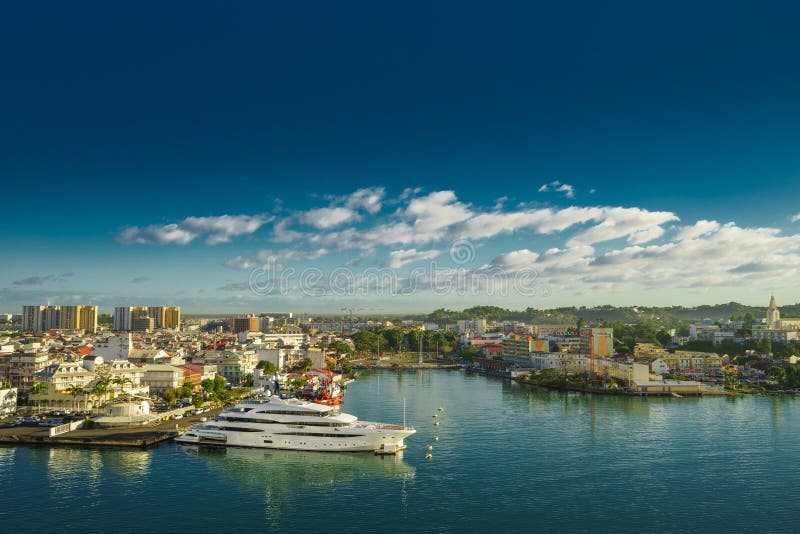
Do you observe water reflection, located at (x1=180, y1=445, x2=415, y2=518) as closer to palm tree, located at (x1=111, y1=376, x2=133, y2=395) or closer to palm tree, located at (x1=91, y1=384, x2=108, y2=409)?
palm tree, located at (x1=91, y1=384, x2=108, y2=409)

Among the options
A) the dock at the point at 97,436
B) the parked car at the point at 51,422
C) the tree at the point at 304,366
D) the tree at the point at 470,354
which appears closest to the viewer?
the dock at the point at 97,436

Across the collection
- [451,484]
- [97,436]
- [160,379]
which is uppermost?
[160,379]

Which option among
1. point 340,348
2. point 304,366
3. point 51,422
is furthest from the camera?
point 340,348

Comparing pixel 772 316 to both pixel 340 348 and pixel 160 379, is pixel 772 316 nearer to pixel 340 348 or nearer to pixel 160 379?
pixel 340 348

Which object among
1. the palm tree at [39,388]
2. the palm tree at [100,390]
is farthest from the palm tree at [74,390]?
the palm tree at [39,388]

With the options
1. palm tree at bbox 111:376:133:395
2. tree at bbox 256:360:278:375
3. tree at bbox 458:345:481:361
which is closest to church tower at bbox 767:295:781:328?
tree at bbox 458:345:481:361

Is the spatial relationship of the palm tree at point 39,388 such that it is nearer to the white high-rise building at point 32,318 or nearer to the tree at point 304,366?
the tree at point 304,366

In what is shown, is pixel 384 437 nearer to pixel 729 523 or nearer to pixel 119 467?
pixel 119 467

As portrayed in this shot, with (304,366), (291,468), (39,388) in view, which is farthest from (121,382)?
(304,366)

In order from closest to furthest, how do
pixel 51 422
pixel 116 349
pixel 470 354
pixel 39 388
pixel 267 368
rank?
pixel 51 422 < pixel 39 388 < pixel 267 368 < pixel 116 349 < pixel 470 354
